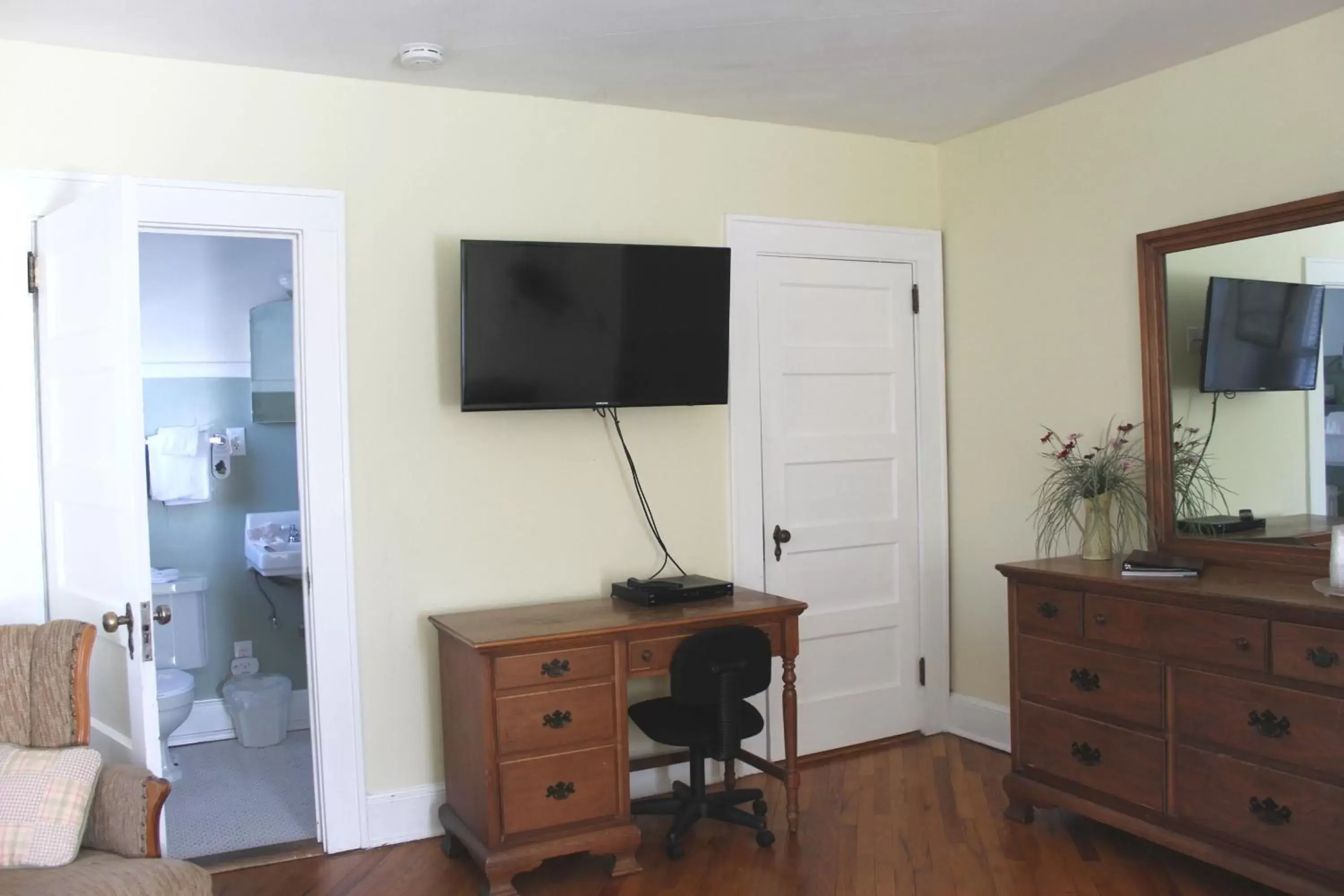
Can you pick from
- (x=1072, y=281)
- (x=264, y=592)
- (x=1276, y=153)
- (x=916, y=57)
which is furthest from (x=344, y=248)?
(x=1276, y=153)

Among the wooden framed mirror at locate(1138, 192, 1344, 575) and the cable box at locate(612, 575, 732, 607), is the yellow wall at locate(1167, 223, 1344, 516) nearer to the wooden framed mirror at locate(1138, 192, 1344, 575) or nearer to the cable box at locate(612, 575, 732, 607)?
the wooden framed mirror at locate(1138, 192, 1344, 575)

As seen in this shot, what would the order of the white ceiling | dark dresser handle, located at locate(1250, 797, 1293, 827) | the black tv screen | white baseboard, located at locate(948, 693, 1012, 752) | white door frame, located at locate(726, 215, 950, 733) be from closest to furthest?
1. dark dresser handle, located at locate(1250, 797, 1293, 827)
2. the white ceiling
3. the black tv screen
4. white door frame, located at locate(726, 215, 950, 733)
5. white baseboard, located at locate(948, 693, 1012, 752)

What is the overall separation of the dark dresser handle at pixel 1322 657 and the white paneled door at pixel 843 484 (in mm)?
1838

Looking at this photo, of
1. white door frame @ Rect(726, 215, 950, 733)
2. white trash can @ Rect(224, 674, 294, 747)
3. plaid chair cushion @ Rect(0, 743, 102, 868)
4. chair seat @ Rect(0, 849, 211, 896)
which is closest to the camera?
chair seat @ Rect(0, 849, 211, 896)

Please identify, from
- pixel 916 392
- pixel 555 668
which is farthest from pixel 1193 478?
pixel 555 668

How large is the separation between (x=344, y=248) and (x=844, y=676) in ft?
8.10

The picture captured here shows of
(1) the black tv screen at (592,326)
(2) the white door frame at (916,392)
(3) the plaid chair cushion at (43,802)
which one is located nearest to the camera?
(3) the plaid chair cushion at (43,802)

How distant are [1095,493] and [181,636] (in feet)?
12.5

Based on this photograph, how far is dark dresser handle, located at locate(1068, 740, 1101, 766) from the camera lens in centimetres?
328

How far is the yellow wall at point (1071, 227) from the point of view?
3.28 m

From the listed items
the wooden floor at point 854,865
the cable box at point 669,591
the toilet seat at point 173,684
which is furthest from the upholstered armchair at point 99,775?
the toilet seat at point 173,684

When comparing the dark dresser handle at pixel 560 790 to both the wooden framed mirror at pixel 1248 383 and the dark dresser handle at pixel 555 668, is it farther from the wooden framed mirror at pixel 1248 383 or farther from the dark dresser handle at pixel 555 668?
the wooden framed mirror at pixel 1248 383

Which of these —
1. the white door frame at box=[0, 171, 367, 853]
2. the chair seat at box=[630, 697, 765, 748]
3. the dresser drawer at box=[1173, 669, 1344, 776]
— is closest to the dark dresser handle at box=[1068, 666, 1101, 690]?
the dresser drawer at box=[1173, 669, 1344, 776]

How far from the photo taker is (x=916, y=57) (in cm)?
340
